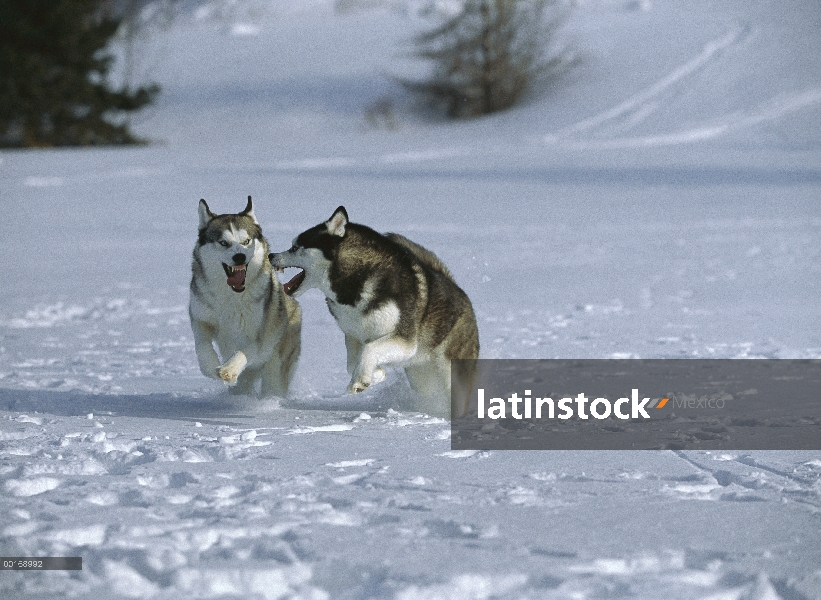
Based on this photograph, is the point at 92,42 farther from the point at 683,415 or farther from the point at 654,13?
the point at 683,415

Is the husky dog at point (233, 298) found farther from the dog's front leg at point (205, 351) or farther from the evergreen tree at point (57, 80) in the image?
the evergreen tree at point (57, 80)

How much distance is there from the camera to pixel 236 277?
16.7 ft

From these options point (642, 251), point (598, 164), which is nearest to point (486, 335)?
point (642, 251)

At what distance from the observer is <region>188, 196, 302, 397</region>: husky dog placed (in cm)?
505

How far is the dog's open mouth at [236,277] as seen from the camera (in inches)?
200

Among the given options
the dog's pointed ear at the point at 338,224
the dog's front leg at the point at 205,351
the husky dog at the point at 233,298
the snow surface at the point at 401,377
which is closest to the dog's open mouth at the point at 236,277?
the husky dog at the point at 233,298

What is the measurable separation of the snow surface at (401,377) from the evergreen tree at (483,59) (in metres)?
3.70

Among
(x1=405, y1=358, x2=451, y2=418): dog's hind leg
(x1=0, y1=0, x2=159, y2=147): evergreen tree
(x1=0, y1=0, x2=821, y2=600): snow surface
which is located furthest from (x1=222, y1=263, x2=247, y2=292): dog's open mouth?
(x1=0, y1=0, x2=159, y2=147): evergreen tree

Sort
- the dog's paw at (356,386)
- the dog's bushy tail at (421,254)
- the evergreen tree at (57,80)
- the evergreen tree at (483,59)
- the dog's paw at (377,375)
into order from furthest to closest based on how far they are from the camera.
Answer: the evergreen tree at (483,59) < the evergreen tree at (57,80) < the dog's bushy tail at (421,254) < the dog's paw at (377,375) < the dog's paw at (356,386)

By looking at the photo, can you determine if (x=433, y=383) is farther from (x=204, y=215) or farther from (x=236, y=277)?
(x=204, y=215)

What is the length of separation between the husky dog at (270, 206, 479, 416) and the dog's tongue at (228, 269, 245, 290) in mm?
192

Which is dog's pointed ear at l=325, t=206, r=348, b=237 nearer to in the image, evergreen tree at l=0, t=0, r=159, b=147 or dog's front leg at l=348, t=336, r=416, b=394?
dog's front leg at l=348, t=336, r=416, b=394

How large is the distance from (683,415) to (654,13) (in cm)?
3064

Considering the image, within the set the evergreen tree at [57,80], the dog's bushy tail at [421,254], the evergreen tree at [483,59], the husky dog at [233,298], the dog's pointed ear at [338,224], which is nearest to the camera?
the dog's pointed ear at [338,224]
